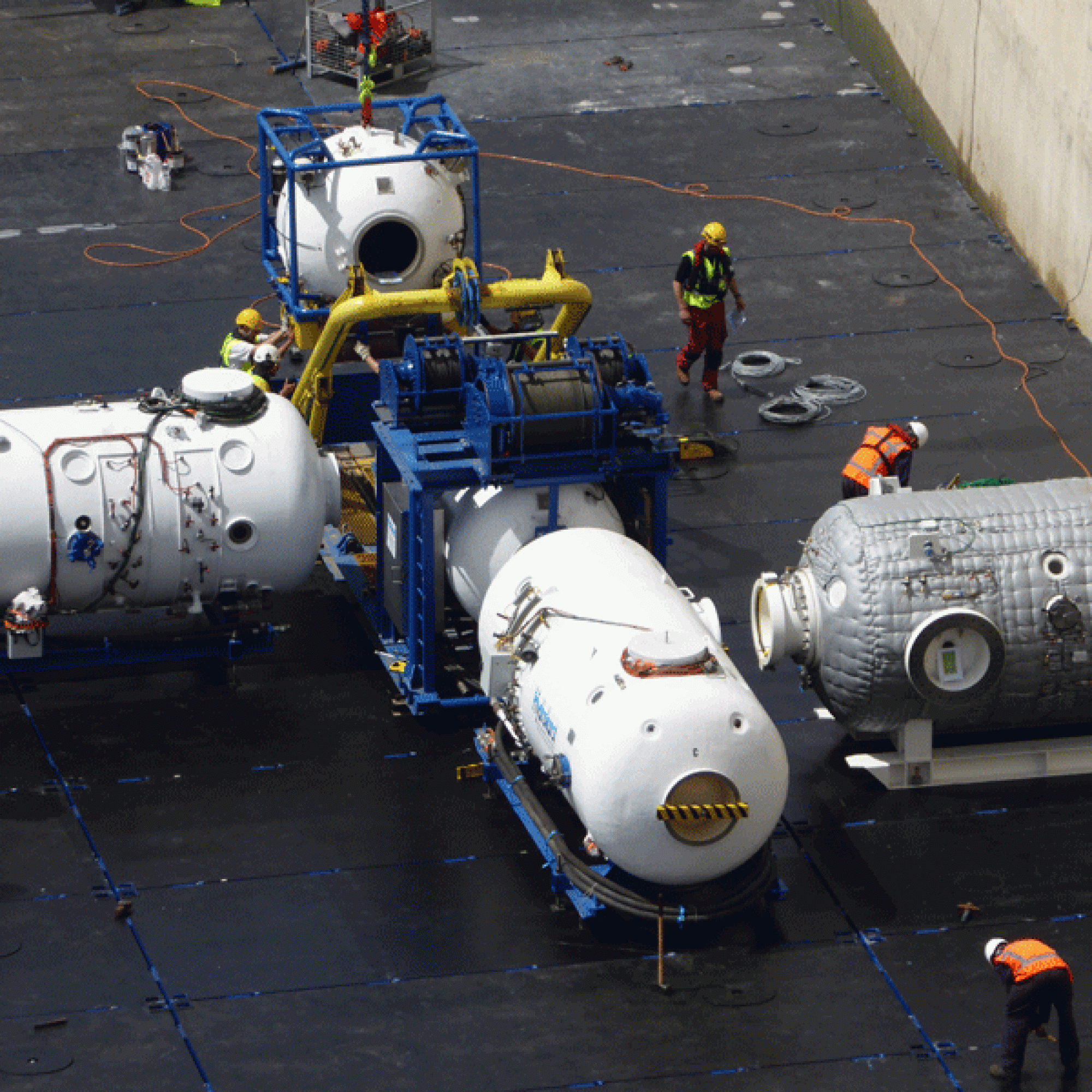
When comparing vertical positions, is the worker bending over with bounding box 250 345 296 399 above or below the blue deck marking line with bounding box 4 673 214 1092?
above

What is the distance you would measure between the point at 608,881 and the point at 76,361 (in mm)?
10655

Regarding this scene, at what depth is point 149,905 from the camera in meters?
16.7

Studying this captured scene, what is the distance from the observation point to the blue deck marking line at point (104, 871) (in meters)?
15.3

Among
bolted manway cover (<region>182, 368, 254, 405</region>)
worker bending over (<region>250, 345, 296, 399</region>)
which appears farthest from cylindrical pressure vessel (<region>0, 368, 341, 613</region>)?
worker bending over (<region>250, 345, 296, 399</region>)

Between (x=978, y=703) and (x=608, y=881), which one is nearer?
(x=608, y=881)

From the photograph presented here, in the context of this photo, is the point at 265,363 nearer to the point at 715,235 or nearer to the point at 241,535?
the point at 241,535

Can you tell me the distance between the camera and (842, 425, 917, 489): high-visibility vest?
19.8 metres

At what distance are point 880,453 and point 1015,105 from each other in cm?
860

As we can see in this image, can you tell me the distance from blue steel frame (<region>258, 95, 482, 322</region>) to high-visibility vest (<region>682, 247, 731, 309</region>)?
85.4 inches

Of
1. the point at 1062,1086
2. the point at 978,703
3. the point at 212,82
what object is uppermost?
the point at 212,82

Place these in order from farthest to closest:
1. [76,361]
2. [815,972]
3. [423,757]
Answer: [76,361]
[423,757]
[815,972]

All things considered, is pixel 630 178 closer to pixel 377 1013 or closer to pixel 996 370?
pixel 996 370

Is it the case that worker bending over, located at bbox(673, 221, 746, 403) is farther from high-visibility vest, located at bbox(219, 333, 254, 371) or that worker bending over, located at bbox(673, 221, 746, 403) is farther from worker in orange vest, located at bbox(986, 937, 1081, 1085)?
worker in orange vest, located at bbox(986, 937, 1081, 1085)

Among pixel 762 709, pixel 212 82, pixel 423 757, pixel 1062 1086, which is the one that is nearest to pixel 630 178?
pixel 212 82
